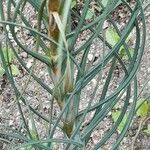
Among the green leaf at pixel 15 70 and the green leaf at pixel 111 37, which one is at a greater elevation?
the green leaf at pixel 111 37

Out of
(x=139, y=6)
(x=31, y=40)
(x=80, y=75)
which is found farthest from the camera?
(x=31, y=40)

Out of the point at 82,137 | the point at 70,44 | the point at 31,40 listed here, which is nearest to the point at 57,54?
the point at 70,44

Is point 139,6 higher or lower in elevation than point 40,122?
higher

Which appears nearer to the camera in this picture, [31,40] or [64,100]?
[64,100]

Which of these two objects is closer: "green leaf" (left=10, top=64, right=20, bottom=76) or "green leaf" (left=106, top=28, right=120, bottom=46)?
"green leaf" (left=106, top=28, right=120, bottom=46)

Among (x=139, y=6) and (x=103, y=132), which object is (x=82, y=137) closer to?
(x=139, y=6)

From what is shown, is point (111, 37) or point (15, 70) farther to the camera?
point (15, 70)

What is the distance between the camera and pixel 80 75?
3.12ft

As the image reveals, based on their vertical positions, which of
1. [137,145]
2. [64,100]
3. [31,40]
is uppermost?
[31,40]

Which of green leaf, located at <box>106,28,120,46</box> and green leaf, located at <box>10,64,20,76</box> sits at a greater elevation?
green leaf, located at <box>106,28,120,46</box>

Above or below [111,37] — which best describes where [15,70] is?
below

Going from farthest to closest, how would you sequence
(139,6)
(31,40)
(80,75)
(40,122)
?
(31,40) < (40,122) < (80,75) < (139,6)

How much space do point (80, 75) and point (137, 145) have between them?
2.19 ft

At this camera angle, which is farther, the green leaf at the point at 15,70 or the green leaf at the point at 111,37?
the green leaf at the point at 15,70
